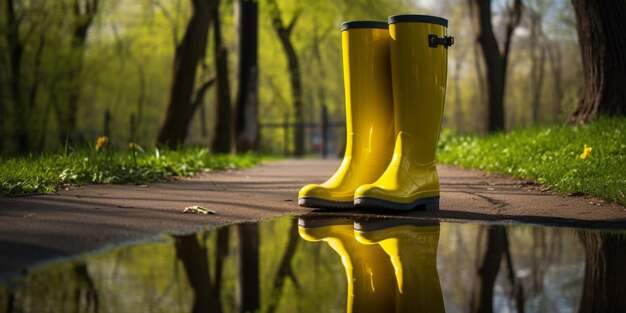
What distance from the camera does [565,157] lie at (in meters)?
6.63

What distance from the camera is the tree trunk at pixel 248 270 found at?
1.97m

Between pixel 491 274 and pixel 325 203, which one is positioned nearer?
pixel 491 274

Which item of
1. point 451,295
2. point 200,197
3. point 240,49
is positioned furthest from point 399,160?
point 240,49

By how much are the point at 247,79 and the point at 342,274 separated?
11.6m

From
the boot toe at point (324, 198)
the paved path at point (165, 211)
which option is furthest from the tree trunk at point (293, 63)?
the boot toe at point (324, 198)

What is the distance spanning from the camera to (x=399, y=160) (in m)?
4.11

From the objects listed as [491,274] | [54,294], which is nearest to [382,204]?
[491,274]

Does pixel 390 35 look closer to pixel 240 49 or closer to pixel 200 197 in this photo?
pixel 200 197

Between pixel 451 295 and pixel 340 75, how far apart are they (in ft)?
114

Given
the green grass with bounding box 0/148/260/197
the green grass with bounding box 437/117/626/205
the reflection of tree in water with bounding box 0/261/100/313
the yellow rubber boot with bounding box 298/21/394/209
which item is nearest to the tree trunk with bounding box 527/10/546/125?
the green grass with bounding box 437/117/626/205

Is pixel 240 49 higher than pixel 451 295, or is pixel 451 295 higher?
pixel 240 49

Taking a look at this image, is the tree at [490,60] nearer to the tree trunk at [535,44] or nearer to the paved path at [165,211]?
the paved path at [165,211]

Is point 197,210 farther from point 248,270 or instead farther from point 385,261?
point 385,261

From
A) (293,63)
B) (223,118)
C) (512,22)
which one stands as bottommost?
(223,118)
